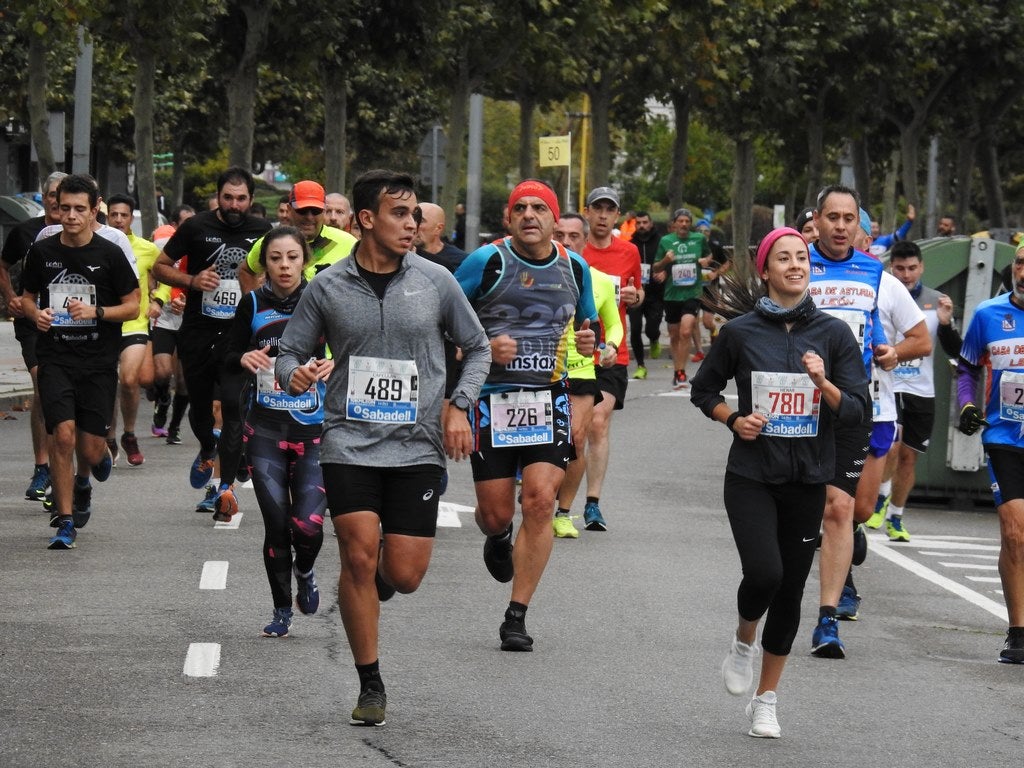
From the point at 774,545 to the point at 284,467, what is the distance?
7.62 feet

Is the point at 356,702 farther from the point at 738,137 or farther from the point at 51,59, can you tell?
the point at 738,137

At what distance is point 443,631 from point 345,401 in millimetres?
2255

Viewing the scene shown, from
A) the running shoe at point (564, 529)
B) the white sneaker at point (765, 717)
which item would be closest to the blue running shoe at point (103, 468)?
the running shoe at point (564, 529)

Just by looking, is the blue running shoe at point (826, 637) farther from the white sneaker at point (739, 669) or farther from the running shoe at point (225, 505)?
the running shoe at point (225, 505)

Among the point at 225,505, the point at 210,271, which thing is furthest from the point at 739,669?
the point at 210,271

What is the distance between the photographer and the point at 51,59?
3438 cm

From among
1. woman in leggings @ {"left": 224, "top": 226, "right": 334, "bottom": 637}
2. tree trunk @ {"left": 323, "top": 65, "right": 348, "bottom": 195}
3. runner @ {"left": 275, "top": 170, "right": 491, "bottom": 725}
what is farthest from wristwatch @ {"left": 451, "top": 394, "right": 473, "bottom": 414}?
tree trunk @ {"left": 323, "top": 65, "right": 348, "bottom": 195}

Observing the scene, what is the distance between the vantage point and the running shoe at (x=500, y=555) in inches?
356

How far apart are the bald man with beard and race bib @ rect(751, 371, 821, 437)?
199 inches

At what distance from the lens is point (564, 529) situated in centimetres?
1248

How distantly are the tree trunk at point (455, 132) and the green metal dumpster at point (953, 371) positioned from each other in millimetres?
15500

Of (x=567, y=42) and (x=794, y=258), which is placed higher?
(x=567, y=42)

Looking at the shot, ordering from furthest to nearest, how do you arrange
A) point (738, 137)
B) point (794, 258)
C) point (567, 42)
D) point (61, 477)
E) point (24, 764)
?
point (738, 137)
point (567, 42)
point (61, 477)
point (794, 258)
point (24, 764)

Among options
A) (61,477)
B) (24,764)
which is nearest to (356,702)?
(24,764)
